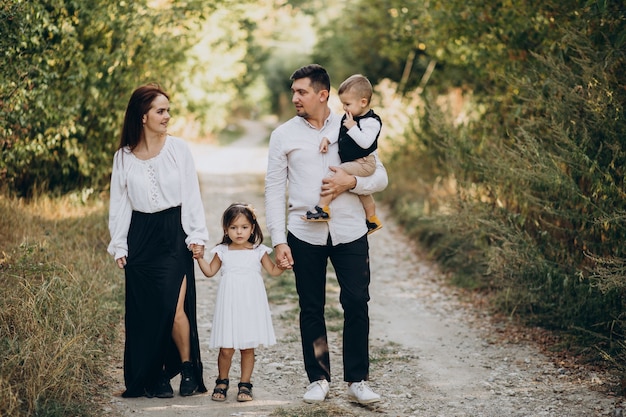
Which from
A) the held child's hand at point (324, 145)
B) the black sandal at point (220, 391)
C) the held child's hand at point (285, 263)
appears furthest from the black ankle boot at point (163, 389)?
the held child's hand at point (324, 145)

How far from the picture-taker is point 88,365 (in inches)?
205

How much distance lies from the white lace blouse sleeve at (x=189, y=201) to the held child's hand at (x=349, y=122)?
1028 millimetres

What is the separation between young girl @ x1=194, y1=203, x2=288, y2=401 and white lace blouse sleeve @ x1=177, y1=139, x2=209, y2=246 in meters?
0.14

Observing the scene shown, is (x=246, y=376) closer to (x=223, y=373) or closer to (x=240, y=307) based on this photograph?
(x=223, y=373)

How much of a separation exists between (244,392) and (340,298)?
89cm

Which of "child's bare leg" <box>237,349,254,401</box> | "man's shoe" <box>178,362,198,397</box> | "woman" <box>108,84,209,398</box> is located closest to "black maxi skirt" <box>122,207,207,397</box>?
"woman" <box>108,84,209,398</box>

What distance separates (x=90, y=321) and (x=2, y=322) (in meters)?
0.73

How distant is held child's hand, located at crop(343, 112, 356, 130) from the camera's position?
479 centimetres

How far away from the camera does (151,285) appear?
497 centimetres

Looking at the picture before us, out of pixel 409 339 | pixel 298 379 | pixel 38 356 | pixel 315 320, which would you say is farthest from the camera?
pixel 409 339

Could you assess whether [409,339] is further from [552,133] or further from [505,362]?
[552,133]

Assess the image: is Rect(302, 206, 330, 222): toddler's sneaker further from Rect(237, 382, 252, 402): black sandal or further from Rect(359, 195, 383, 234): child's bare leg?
Rect(237, 382, 252, 402): black sandal

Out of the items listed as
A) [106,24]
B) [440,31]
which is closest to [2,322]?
[106,24]

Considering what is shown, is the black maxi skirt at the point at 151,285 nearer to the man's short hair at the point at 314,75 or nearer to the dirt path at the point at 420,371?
the dirt path at the point at 420,371
